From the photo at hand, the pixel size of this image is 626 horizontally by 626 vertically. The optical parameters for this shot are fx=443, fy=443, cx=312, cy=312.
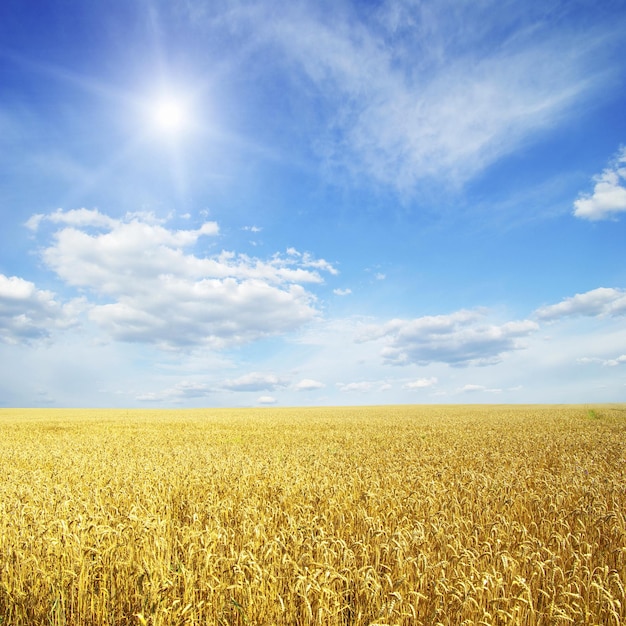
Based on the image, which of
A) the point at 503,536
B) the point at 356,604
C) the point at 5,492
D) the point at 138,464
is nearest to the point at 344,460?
the point at 138,464

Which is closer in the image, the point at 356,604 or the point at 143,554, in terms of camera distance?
the point at 356,604

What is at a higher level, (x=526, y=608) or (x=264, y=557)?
(x=264, y=557)

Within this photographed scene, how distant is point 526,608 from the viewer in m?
4.15

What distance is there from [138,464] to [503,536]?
9.92 metres

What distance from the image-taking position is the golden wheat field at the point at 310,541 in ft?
13.4

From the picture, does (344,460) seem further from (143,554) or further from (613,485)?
(143,554)

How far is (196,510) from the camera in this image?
7.44 m

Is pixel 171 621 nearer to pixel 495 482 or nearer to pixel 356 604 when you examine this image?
pixel 356 604

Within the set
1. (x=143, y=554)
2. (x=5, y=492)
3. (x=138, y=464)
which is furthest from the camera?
(x=138, y=464)

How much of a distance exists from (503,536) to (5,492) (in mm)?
9427

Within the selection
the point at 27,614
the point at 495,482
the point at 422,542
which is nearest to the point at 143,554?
the point at 27,614

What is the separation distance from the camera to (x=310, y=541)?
5637mm

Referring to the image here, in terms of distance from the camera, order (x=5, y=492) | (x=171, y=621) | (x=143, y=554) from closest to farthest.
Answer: (x=171, y=621), (x=143, y=554), (x=5, y=492)

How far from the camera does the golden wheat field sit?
4.09 m
